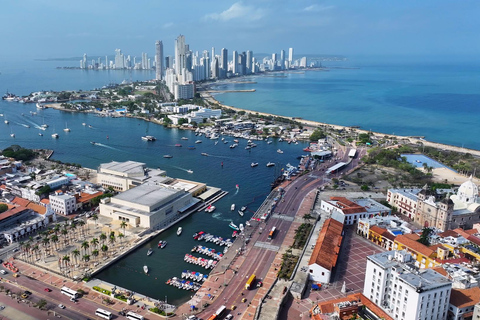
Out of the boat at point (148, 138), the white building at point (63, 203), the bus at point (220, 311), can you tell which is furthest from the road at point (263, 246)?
the boat at point (148, 138)

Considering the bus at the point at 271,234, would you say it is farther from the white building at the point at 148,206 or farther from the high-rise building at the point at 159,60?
the high-rise building at the point at 159,60

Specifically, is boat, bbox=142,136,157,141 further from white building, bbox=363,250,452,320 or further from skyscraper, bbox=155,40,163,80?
skyscraper, bbox=155,40,163,80

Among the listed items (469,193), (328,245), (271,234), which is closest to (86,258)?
(271,234)

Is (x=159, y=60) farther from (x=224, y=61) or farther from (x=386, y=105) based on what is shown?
(x=386, y=105)

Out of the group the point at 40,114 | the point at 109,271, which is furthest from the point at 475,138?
the point at 40,114

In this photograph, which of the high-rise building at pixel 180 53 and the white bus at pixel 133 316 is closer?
the white bus at pixel 133 316

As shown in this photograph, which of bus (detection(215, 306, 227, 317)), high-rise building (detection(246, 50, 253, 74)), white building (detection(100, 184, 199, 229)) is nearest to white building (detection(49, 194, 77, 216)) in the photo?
Result: white building (detection(100, 184, 199, 229))
